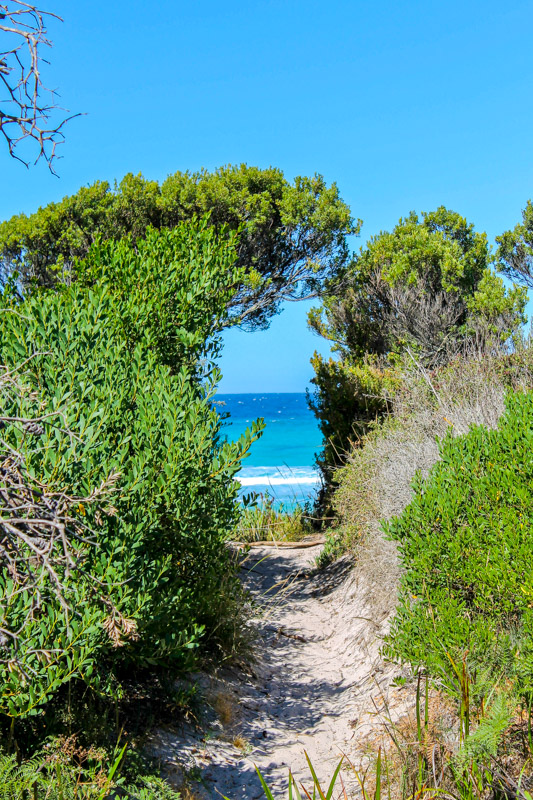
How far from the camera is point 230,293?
6.30 m

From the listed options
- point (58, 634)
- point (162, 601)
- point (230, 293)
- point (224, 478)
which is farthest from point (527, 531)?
point (230, 293)

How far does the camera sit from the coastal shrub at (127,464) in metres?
3.47

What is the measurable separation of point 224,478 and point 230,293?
2.41 meters

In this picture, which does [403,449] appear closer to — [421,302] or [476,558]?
[476,558]

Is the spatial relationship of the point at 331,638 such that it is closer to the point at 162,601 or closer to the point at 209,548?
the point at 209,548

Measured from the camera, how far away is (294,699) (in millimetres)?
6102

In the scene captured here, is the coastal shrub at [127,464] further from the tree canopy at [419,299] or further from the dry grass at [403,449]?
the tree canopy at [419,299]

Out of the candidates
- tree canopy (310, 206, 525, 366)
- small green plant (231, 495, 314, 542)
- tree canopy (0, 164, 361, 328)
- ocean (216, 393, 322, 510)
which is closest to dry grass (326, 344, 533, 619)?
small green plant (231, 495, 314, 542)

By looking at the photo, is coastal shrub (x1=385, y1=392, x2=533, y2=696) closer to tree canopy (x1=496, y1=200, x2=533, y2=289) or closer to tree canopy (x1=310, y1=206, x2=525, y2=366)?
tree canopy (x1=310, y1=206, x2=525, y2=366)

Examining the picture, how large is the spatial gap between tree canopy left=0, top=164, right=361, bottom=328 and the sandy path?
5777mm

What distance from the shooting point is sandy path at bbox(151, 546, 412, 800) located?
183 inches

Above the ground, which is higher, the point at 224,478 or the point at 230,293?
the point at 230,293

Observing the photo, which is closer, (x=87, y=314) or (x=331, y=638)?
(x=87, y=314)

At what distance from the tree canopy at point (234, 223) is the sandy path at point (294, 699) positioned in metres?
5.78
